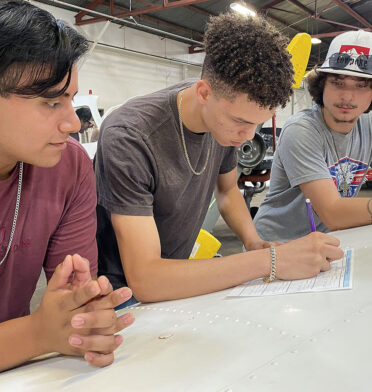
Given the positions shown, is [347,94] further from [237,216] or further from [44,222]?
[44,222]

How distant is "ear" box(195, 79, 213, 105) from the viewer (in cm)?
112

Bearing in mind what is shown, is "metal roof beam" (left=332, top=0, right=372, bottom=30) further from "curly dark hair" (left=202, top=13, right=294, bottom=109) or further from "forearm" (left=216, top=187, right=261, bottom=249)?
"curly dark hair" (left=202, top=13, right=294, bottom=109)

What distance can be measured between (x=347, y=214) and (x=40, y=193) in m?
1.16

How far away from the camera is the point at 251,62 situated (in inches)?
40.1

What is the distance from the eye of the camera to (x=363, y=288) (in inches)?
35.5

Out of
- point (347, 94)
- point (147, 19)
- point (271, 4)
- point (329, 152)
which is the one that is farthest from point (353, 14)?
point (329, 152)

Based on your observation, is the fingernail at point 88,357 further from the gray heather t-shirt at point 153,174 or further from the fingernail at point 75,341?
the gray heather t-shirt at point 153,174

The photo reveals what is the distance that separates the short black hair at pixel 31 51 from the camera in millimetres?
694

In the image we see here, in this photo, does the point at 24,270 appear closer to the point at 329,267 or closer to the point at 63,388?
the point at 63,388

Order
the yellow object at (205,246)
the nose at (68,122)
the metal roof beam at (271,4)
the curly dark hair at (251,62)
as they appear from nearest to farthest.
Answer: the nose at (68,122) < the curly dark hair at (251,62) < the yellow object at (205,246) < the metal roof beam at (271,4)

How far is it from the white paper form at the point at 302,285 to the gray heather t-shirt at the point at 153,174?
0.29 m

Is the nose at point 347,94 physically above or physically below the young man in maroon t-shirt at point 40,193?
above

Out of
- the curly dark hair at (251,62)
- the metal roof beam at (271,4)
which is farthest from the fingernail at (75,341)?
the metal roof beam at (271,4)

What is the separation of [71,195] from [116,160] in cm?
16
